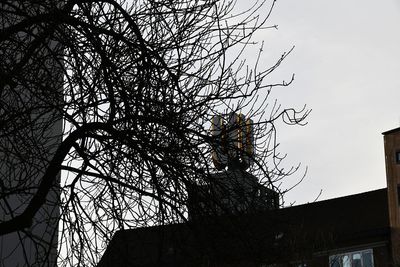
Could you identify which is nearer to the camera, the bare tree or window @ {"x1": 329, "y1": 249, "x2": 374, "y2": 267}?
the bare tree

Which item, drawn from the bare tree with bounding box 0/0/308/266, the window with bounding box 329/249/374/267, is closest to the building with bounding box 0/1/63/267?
the bare tree with bounding box 0/0/308/266

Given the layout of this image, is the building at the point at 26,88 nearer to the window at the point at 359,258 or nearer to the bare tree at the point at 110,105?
the bare tree at the point at 110,105

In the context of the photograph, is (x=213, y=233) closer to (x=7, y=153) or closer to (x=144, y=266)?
(x=144, y=266)

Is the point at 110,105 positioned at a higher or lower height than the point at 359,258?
lower

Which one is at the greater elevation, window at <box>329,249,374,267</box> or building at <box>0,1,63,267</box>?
window at <box>329,249,374,267</box>

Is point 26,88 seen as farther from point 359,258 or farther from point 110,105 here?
point 359,258

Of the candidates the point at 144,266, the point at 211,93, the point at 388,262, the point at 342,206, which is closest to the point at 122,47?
the point at 211,93

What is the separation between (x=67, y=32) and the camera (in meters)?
10.2

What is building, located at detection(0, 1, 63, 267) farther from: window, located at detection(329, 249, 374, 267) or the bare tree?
window, located at detection(329, 249, 374, 267)

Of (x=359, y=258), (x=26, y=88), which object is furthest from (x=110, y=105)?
(x=359, y=258)

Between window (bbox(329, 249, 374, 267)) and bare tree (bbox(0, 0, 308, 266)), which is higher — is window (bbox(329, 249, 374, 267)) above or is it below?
above

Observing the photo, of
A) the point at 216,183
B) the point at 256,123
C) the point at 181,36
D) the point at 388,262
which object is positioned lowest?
the point at 216,183

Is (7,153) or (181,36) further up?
(181,36)

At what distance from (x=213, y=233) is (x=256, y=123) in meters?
1.46
